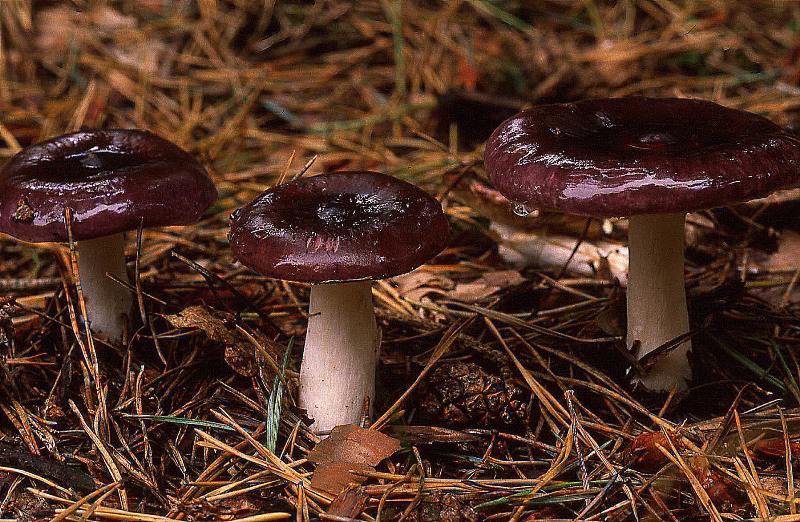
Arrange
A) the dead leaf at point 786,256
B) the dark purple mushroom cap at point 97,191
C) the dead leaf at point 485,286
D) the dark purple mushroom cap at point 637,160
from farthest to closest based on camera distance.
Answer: the dead leaf at point 786,256, the dead leaf at point 485,286, the dark purple mushroom cap at point 97,191, the dark purple mushroom cap at point 637,160

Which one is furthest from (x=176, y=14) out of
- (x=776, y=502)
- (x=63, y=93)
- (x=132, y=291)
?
(x=776, y=502)

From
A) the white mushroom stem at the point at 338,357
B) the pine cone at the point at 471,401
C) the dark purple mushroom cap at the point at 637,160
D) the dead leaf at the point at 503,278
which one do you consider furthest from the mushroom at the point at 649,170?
the dead leaf at the point at 503,278

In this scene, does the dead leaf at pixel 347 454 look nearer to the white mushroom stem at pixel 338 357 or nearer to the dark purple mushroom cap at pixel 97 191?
the white mushroom stem at pixel 338 357

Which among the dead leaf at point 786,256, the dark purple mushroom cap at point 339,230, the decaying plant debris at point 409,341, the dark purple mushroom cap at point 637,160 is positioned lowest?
the dead leaf at point 786,256

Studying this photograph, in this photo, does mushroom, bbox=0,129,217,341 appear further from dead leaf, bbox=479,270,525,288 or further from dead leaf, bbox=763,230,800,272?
dead leaf, bbox=763,230,800,272

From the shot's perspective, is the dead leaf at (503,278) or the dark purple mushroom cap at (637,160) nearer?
the dark purple mushroom cap at (637,160)

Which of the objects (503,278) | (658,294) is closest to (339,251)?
(658,294)

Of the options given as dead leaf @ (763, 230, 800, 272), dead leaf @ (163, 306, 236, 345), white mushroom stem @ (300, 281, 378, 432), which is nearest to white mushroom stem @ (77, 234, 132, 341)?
dead leaf @ (163, 306, 236, 345)

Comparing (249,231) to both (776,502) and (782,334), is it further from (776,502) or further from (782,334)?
(782,334)
